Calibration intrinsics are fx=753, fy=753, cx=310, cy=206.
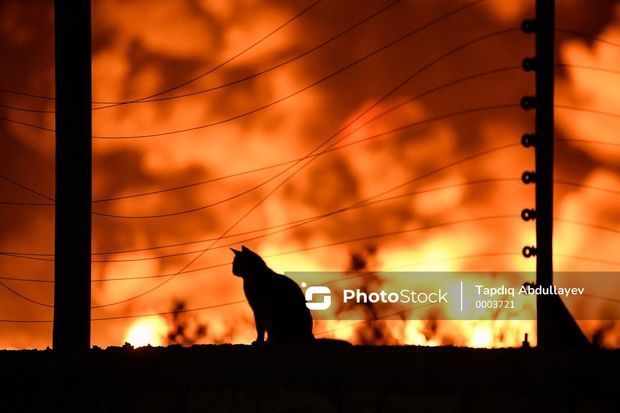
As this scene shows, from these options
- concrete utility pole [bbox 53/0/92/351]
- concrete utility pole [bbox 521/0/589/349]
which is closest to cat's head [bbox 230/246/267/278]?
concrete utility pole [bbox 521/0/589/349]

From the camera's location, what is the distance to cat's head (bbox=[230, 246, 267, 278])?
8.77 meters

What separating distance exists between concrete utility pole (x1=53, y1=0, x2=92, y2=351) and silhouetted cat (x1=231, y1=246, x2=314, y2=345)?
255cm

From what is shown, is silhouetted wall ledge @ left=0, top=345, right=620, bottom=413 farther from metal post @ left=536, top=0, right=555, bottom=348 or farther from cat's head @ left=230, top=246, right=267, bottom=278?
cat's head @ left=230, top=246, right=267, bottom=278

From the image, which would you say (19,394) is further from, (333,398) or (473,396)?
(473,396)

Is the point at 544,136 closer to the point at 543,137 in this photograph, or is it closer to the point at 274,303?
the point at 543,137

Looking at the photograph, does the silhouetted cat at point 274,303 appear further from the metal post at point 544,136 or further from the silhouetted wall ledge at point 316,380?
the silhouetted wall ledge at point 316,380

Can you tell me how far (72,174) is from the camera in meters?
4.77

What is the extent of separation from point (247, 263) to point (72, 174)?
14.2 feet

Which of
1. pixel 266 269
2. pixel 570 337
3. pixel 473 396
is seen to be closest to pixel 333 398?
pixel 473 396

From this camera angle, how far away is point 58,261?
15.9ft

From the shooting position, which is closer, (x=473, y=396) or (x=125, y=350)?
(x=473, y=396)

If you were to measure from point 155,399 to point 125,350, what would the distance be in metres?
0.42

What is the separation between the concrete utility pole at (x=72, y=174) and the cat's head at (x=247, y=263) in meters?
3.89

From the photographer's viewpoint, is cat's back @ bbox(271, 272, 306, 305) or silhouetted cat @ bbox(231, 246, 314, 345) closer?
silhouetted cat @ bbox(231, 246, 314, 345)
